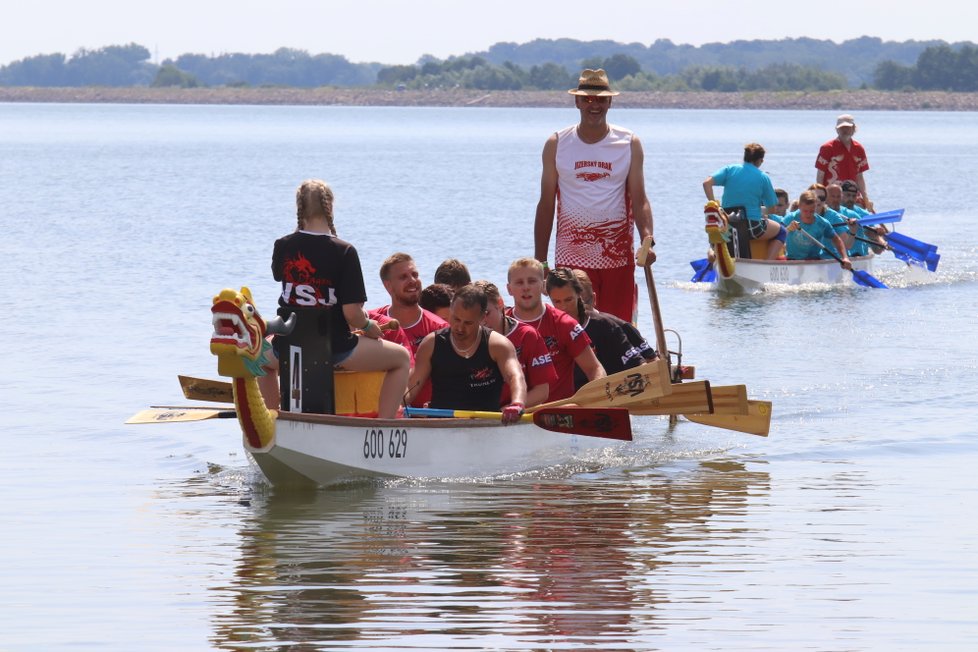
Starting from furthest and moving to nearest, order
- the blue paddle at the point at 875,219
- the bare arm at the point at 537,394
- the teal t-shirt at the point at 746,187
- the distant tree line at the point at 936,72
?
1. the distant tree line at the point at 936,72
2. the blue paddle at the point at 875,219
3. the teal t-shirt at the point at 746,187
4. the bare arm at the point at 537,394

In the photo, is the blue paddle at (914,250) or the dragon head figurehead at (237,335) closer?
the dragon head figurehead at (237,335)

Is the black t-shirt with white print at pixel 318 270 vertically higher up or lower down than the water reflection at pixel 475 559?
higher up

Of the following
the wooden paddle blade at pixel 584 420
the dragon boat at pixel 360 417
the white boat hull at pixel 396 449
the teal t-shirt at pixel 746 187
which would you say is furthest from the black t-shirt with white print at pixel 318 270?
the teal t-shirt at pixel 746 187

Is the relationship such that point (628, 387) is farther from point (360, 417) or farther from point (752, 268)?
point (752, 268)

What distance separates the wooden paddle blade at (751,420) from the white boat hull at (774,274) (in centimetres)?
991

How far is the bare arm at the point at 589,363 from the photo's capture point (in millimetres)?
10508

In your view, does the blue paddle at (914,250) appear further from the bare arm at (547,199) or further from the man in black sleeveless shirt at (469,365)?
the man in black sleeveless shirt at (469,365)

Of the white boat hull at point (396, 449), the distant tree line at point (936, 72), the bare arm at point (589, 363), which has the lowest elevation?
the white boat hull at point (396, 449)

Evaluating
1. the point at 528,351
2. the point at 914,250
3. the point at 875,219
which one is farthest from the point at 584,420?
the point at 914,250

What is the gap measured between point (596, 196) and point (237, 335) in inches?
142

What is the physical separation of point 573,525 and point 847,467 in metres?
2.58

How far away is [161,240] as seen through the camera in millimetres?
31438

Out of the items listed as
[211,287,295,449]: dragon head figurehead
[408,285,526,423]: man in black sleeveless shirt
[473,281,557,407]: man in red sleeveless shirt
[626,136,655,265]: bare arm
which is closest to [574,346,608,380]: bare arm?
[473,281,557,407]: man in red sleeveless shirt

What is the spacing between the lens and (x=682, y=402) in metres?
10.6
